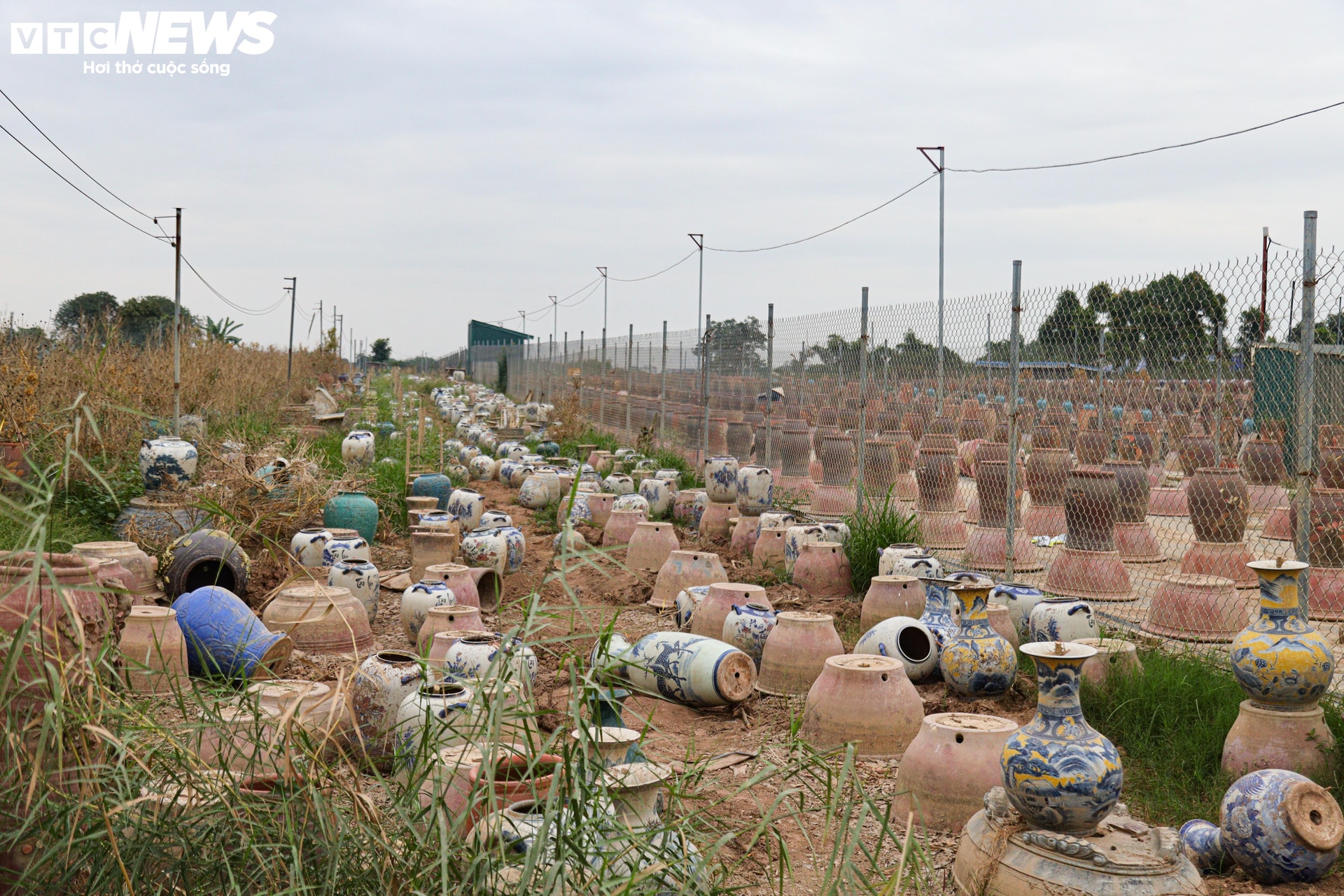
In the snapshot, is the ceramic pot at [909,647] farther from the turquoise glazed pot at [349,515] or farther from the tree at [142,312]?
the tree at [142,312]

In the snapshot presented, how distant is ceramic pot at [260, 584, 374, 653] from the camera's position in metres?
5.80

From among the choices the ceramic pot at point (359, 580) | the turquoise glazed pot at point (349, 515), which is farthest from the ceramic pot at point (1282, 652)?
the turquoise glazed pot at point (349, 515)

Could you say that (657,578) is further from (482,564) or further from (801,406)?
(801,406)

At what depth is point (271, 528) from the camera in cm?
821

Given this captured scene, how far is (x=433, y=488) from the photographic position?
37.6 feet

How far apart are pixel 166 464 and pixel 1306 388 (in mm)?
8324

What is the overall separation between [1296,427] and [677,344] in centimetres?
1163

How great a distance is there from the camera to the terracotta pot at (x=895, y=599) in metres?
6.23

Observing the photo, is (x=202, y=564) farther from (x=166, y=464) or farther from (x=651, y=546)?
(x=651, y=546)

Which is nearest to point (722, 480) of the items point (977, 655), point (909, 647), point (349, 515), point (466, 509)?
point (466, 509)

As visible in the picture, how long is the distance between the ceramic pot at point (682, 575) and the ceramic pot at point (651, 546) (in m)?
0.71

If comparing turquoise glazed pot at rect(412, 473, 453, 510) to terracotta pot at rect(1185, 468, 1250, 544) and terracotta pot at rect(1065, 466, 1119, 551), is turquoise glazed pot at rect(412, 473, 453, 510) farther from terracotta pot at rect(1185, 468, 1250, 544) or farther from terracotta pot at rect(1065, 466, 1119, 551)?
terracotta pot at rect(1185, 468, 1250, 544)

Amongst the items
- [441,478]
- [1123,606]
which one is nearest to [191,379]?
[441,478]

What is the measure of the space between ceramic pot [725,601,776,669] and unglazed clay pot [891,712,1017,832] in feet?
6.32
